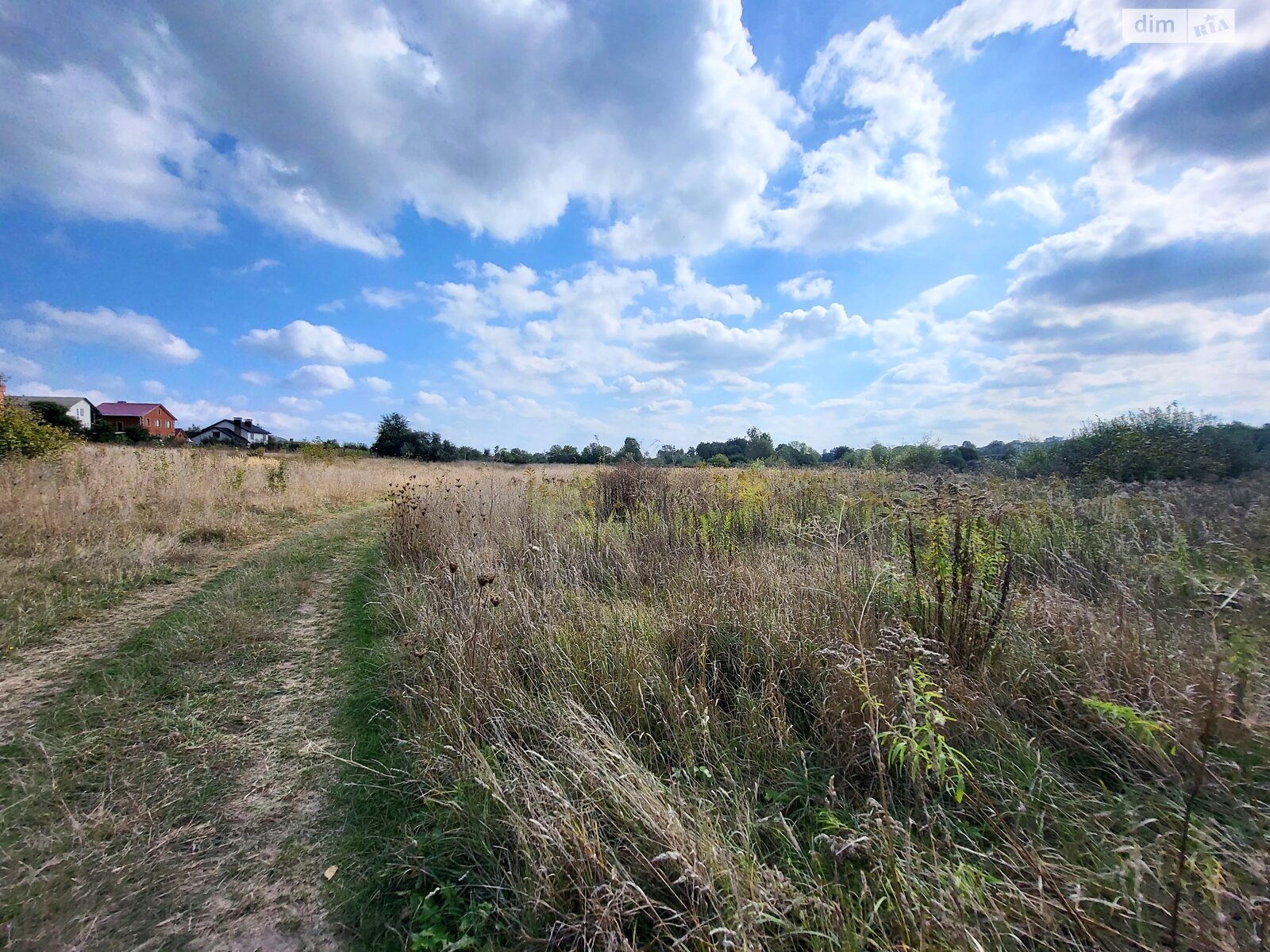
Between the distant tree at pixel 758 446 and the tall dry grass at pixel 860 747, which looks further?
the distant tree at pixel 758 446

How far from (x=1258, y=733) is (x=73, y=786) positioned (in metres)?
6.04

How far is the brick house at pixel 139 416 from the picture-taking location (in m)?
59.0

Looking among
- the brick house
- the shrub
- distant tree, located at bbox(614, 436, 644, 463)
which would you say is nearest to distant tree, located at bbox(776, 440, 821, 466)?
distant tree, located at bbox(614, 436, 644, 463)

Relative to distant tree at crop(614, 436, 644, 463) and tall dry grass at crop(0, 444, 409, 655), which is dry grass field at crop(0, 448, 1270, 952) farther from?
distant tree at crop(614, 436, 644, 463)

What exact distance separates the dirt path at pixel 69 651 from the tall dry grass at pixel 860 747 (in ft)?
7.81

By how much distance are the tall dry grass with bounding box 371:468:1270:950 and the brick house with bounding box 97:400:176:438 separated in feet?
258

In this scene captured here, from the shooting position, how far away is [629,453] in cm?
1322

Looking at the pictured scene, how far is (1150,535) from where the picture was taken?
4.62 m

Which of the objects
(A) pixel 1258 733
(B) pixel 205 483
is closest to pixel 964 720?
(A) pixel 1258 733

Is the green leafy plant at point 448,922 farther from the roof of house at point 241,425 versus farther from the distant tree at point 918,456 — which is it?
the roof of house at point 241,425

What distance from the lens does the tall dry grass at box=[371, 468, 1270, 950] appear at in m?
1.63

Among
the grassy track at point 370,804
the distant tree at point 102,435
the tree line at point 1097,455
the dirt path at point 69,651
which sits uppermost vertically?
the distant tree at point 102,435

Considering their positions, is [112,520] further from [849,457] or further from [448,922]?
[849,457]

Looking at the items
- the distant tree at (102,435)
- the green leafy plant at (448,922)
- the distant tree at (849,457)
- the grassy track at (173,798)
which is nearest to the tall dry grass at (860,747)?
the green leafy plant at (448,922)
